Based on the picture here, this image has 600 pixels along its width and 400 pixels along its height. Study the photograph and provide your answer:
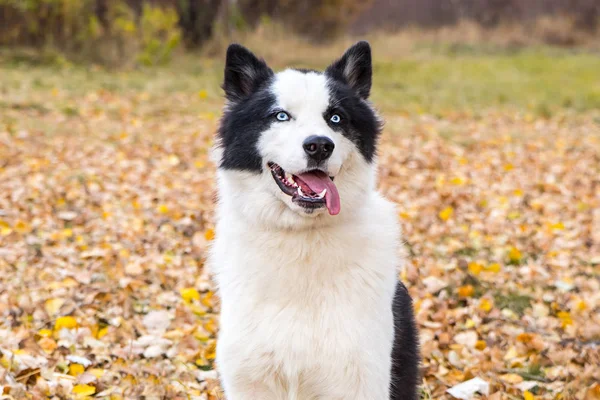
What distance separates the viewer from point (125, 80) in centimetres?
1388

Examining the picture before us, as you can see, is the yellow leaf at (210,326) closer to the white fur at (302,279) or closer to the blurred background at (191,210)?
the blurred background at (191,210)

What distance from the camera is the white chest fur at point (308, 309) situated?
8.79 feet

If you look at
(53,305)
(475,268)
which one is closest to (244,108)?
(53,305)

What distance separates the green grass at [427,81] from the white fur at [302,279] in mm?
9048

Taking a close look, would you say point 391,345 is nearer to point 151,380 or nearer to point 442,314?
point 151,380

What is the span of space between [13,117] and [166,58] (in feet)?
22.7

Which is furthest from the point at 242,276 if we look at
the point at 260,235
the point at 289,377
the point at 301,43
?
the point at 301,43

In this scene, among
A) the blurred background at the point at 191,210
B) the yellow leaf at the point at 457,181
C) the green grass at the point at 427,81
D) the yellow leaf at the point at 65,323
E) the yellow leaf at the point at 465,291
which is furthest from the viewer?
the green grass at the point at 427,81

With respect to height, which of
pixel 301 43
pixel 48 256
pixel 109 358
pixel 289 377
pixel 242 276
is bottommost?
pixel 301 43

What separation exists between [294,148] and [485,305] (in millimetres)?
2626

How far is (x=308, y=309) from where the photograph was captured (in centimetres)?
275

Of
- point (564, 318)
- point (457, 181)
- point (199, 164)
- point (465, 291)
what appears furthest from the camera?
point (199, 164)

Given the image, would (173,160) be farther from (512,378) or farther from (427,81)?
(427,81)

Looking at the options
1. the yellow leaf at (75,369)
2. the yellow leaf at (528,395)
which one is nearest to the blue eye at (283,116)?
the yellow leaf at (75,369)
